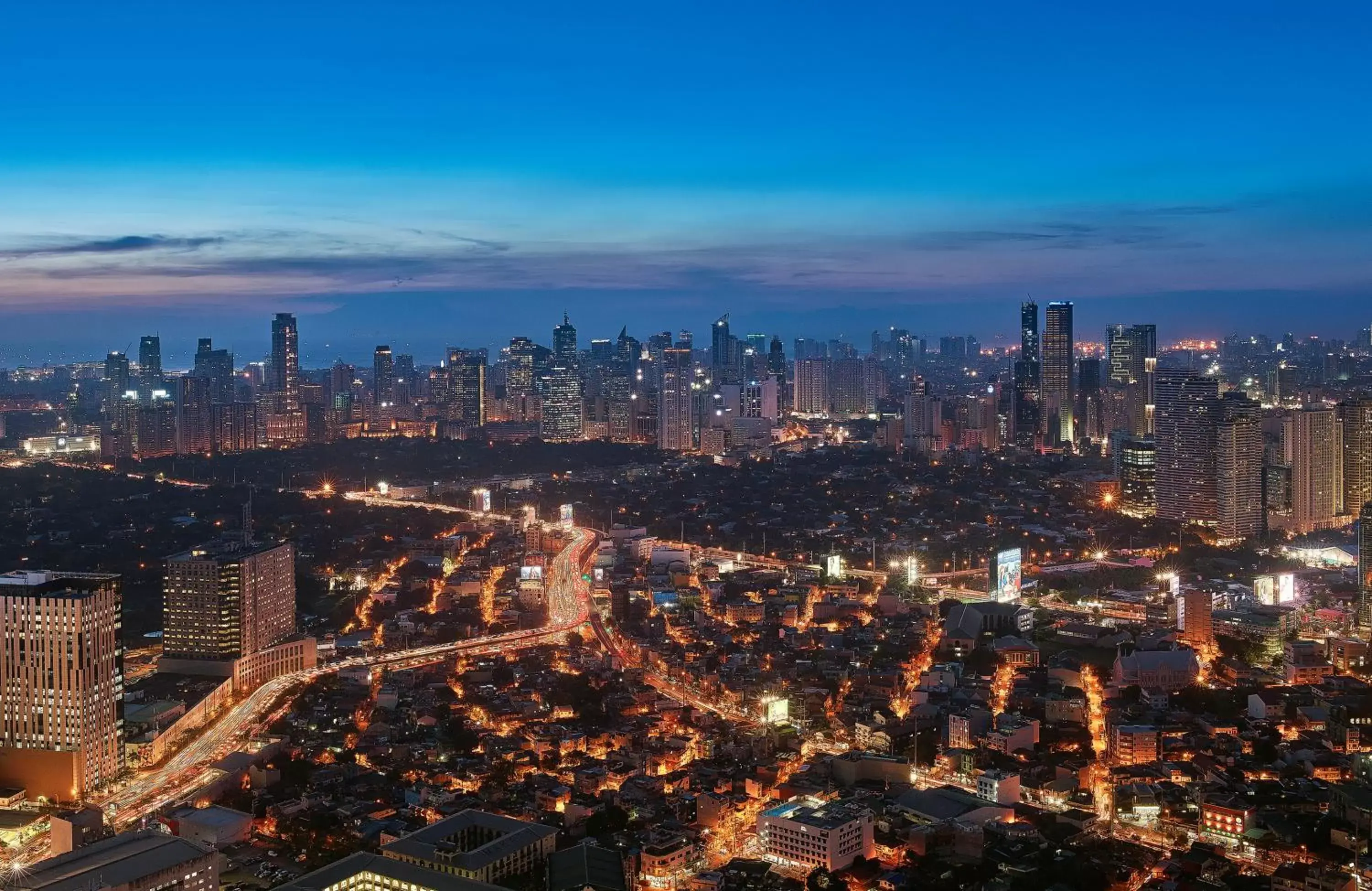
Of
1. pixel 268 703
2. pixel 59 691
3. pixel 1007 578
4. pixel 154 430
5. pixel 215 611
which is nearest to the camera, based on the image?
pixel 59 691

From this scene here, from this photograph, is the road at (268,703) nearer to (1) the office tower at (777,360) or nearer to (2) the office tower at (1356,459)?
(2) the office tower at (1356,459)

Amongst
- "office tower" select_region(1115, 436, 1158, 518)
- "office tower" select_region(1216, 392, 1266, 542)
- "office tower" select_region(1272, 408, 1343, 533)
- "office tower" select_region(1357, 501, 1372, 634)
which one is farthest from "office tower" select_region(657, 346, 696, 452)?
"office tower" select_region(1357, 501, 1372, 634)

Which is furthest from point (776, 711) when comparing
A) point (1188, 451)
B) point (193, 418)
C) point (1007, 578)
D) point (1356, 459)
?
point (193, 418)

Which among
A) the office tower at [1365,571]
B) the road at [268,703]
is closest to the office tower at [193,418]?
the road at [268,703]

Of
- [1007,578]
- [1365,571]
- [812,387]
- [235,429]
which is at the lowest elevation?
[1007,578]

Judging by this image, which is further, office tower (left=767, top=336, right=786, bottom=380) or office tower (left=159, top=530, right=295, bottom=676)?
office tower (left=767, top=336, right=786, bottom=380)

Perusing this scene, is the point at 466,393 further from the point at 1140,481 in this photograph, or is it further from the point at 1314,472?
the point at 1314,472

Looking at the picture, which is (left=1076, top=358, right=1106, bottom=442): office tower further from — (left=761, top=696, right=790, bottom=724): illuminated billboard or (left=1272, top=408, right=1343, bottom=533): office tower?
(left=761, top=696, right=790, bottom=724): illuminated billboard
